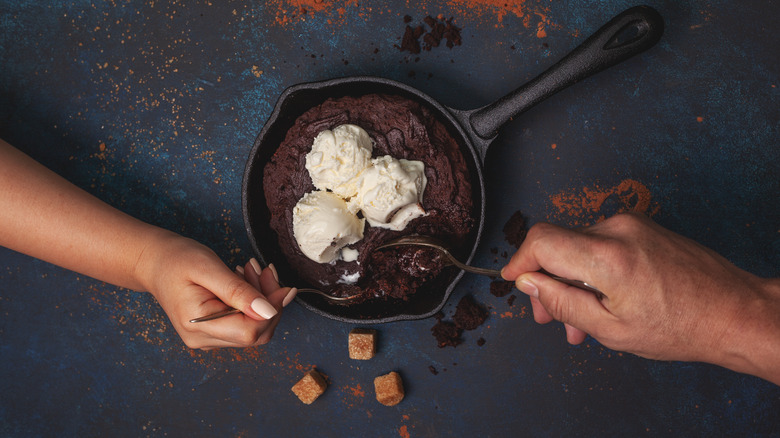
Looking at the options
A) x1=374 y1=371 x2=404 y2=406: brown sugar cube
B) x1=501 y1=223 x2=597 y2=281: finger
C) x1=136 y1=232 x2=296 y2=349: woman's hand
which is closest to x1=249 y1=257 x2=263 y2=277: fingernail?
x1=136 y1=232 x2=296 y2=349: woman's hand

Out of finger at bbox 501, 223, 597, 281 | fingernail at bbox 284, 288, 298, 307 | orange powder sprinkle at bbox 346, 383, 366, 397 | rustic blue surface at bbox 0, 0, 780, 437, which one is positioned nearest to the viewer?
finger at bbox 501, 223, 597, 281

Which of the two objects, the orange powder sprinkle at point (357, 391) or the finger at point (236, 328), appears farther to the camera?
the orange powder sprinkle at point (357, 391)

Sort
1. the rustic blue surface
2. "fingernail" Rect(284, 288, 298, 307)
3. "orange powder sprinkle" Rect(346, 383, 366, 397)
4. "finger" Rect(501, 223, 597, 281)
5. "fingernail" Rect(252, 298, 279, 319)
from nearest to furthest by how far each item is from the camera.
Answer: "finger" Rect(501, 223, 597, 281) → "fingernail" Rect(252, 298, 279, 319) → "fingernail" Rect(284, 288, 298, 307) → the rustic blue surface → "orange powder sprinkle" Rect(346, 383, 366, 397)

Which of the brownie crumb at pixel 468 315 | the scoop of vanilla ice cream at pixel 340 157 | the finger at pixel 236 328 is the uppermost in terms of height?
the scoop of vanilla ice cream at pixel 340 157

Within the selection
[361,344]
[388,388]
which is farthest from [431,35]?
[388,388]

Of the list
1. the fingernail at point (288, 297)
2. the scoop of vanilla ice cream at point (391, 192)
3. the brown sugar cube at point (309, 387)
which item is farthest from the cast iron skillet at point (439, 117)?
the brown sugar cube at point (309, 387)

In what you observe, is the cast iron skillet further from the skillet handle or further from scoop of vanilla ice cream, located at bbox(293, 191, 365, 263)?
scoop of vanilla ice cream, located at bbox(293, 191, 365, 263)

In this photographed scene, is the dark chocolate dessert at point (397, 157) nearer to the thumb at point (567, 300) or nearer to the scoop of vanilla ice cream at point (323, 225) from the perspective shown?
the scoop of vanilla ice cream at point (323, 225)
